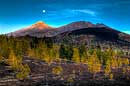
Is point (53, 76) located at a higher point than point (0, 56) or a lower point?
lower

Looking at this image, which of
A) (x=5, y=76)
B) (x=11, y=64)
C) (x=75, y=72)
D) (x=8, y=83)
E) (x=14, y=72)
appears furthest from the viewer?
(x=75, y=72)

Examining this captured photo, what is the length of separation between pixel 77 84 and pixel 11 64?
52335mm

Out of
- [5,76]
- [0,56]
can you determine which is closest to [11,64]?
[0,56]

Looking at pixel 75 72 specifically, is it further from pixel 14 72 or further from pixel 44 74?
pixel 14 72

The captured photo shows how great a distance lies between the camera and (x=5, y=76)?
500 feet

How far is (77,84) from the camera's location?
140 meters

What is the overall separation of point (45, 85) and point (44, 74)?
38756 mm

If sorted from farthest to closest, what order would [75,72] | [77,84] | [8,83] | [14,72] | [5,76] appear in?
1. [75,72]
2. [14,72]
3. [5,76]
4. [77,84]
5. [8,83]

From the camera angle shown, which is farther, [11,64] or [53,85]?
[11,64]

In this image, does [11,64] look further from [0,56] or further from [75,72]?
[75,72]

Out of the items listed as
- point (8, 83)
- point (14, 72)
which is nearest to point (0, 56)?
point (14, 72)

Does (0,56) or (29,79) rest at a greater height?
(0,56)

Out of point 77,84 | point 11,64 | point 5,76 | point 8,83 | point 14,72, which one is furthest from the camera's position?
point 11,64

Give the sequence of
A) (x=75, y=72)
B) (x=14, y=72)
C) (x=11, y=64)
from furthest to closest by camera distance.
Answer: (x=75, y=72) → (x=11, y=64) → (x=14, y=72)
